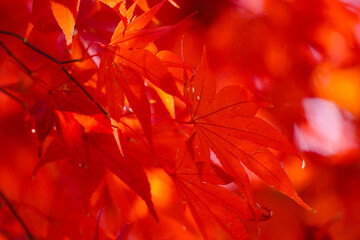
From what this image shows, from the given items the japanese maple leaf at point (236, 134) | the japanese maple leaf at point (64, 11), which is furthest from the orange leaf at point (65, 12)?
the japanese maple leaf at point (236, 134)

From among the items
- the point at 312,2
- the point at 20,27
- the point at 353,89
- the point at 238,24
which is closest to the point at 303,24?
the point at 312,2

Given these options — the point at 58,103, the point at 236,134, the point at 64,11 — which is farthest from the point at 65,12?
the point at 236,134

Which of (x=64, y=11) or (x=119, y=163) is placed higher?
(x=64, y=11)

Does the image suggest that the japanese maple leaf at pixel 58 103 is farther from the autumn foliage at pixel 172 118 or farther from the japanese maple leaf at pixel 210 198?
the japanese maple leaf at pixel 210 198

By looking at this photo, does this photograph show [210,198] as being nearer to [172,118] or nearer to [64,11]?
[172,118]

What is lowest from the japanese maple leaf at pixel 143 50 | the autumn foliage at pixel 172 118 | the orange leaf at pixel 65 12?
the autumn foliage at pixel 172 118

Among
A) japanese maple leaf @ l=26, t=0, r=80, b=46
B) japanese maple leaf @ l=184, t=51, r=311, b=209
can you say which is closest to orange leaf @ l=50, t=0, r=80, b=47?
japanese maple leaf @ l=26, t=0, r=80, b=46

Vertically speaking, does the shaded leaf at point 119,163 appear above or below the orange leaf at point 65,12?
below
